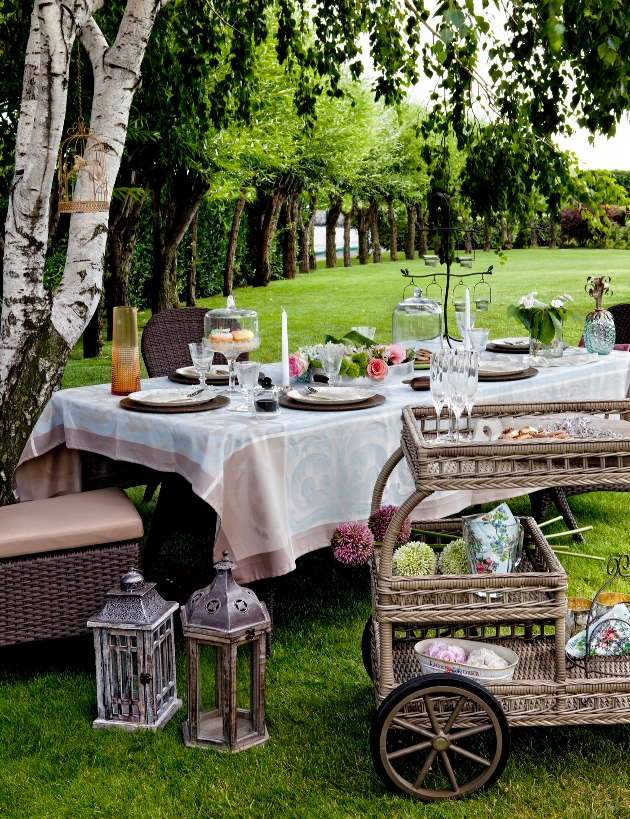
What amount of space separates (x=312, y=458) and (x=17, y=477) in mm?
1108

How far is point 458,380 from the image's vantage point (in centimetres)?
219

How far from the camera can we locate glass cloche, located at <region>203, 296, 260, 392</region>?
10.2 feet

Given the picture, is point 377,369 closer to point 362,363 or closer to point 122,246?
point 362,363

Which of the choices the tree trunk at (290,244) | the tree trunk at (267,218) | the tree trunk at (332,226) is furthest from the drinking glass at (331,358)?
the tree trunk at (332,226)

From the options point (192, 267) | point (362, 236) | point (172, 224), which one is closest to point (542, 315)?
point (172, 224)

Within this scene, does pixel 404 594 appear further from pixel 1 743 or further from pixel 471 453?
pixel 1 743

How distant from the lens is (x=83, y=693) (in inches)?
103

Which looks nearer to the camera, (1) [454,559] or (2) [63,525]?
(1) [454,559]

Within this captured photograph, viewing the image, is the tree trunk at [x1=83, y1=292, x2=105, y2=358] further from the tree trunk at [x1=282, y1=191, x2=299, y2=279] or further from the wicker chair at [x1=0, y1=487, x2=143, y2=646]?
the tree trunk at [x1=282, y1=191, x2=299, y2=279]

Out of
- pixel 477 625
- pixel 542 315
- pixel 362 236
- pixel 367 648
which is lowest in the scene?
pixel 367 648

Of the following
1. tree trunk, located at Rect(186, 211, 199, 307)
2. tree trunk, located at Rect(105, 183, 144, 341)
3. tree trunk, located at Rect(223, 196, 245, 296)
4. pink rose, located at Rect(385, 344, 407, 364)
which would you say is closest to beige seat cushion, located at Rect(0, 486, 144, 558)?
pink rose, located at Rect(385, 344, 407, 364)

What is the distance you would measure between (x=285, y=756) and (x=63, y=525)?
884 millimetres

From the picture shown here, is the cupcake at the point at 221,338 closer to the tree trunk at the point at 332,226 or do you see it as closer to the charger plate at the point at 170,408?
the charger plate at the point at 170,408

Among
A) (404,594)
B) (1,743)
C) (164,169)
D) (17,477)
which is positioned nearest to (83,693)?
(1,743)
